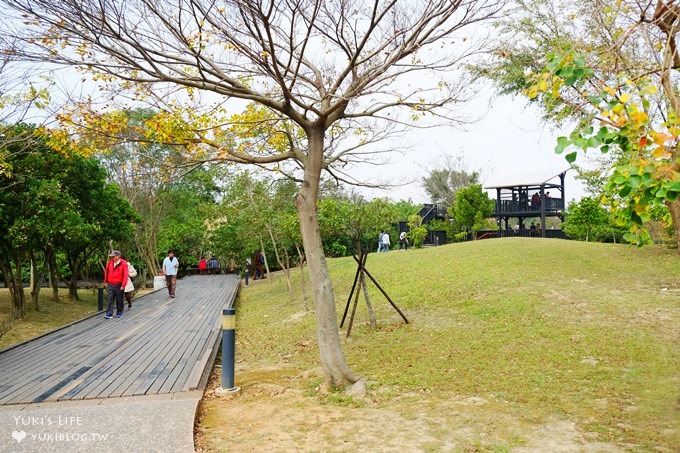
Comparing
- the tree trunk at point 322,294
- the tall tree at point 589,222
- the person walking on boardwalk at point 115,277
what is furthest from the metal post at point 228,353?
the tall tree at point 589,222

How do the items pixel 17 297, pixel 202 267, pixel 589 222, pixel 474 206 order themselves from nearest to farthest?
pixel 17 297
pixel 589 222
pixel 474 206
pixel 202 267

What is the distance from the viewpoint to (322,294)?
630 centimetres

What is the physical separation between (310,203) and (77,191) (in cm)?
1365

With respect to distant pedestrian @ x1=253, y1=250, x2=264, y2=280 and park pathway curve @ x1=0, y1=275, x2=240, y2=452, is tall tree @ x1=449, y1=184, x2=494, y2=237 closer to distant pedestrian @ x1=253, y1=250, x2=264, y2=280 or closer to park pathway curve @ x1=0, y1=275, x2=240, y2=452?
distant pedestrian @ x1=253, y1=250, x2=264, y2=280

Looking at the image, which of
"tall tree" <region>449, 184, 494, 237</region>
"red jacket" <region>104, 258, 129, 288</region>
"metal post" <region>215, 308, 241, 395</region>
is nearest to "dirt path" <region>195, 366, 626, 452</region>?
"metal post" <region>215, 308, 241, 395</region>

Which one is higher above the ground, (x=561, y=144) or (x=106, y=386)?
(x=561, y=144)

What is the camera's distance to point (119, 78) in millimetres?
6414

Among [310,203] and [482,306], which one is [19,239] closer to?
[310,203]

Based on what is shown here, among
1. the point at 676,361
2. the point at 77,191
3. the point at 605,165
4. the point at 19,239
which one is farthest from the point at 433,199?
the point at 676,361

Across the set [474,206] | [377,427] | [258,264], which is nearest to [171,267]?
[258,264]

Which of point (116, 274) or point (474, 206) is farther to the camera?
point (474, 206)

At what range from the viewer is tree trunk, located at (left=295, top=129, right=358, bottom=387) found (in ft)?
20.4

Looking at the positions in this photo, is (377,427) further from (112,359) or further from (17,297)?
(17,297)

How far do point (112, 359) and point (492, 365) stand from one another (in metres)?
5.78
